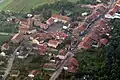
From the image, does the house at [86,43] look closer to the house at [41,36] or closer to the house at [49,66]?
the house at [41,36]

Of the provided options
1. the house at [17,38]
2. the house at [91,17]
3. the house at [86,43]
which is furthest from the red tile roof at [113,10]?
the house at [17,38]

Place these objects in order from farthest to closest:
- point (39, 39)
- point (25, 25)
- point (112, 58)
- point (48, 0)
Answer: point (48, 0) → point (25, 25) → point (39, 39) → point (112, 58)

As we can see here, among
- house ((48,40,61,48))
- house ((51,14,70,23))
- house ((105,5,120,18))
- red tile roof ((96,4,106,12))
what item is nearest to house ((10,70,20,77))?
house ((48,40,61,48))

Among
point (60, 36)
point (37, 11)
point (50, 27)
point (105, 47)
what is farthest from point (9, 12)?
point (105, 47)

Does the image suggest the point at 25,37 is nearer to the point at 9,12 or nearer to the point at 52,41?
the point at 52,41

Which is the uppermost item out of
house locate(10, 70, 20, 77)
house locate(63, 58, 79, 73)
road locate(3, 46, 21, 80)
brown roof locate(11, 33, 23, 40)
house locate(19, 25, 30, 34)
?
brown roof locate(11, 33, 23, 40)

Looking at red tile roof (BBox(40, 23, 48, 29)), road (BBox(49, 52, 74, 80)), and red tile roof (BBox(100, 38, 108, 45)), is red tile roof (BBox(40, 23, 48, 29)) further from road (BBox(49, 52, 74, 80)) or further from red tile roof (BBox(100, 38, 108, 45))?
red tile roof (BBox(100, 38, 108, 45))

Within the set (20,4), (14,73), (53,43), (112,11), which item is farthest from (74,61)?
(20,4)
